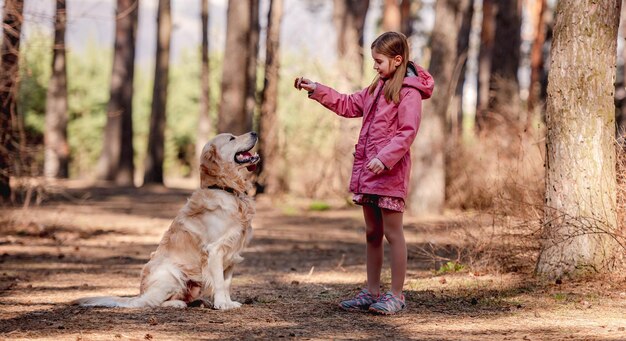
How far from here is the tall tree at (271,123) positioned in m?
19.0

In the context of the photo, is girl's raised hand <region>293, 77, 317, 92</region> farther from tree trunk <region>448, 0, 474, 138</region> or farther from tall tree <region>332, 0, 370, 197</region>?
tree trunk <region>448, 0, 474, 138</region>

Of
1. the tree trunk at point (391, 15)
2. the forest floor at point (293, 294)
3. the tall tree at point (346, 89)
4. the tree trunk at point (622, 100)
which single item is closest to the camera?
the forest floor at point (293, 294)

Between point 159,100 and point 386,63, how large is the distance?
835 inches

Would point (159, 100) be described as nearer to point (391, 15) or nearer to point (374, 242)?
point (391, 15)

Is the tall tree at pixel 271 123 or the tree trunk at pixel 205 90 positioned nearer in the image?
the tall tree at pixel 271 123

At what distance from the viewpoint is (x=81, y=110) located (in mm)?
40000

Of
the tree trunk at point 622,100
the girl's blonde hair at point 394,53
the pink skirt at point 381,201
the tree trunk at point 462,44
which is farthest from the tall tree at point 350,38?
the pink skirt at point 381,201

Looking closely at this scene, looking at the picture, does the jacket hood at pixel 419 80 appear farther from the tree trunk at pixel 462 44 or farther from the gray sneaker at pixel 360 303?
the tree trunk at pixel 462 44

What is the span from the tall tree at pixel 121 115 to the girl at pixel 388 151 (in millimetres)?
19704

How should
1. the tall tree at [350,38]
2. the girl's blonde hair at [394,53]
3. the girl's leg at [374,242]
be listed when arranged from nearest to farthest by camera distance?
the girl's blonde hair at [394,53]
the girl's leg at [374,242]
the tall tree at [350,38]

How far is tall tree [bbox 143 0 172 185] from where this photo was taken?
26781 mm

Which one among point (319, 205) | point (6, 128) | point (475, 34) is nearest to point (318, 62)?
point (319, 205)

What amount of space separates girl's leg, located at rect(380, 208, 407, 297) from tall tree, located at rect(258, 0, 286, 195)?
12122 millimetres

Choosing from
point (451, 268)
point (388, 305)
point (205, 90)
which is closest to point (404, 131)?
point (388, 305)
